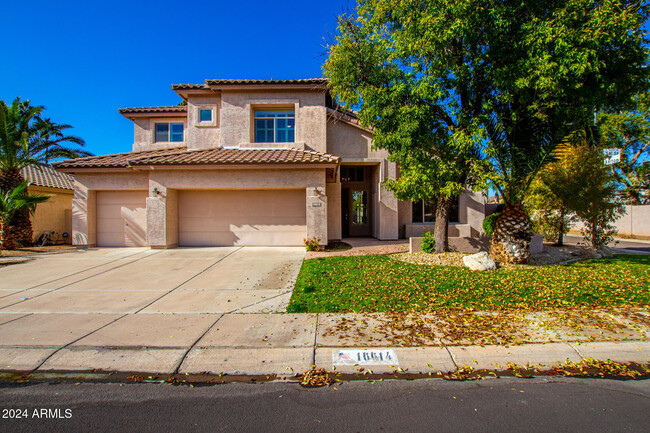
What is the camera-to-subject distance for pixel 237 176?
12562 mm

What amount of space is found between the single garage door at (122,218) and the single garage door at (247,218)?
5.60ft

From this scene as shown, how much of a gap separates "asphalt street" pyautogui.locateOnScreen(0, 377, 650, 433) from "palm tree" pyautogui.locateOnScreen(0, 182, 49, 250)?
12291 mm

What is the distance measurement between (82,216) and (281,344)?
13.1 metres

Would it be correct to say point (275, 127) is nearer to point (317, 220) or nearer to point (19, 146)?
point (317, 220)

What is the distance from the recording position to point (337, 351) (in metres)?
4.04

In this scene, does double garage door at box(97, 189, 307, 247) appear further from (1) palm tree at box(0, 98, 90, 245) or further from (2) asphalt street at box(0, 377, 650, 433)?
(2) asphalt street at box(0, 377, 650, 433)

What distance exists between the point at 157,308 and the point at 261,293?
1929 millimetres

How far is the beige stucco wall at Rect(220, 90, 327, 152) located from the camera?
14.6 m

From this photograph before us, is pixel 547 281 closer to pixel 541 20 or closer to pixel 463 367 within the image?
pixel 463 367

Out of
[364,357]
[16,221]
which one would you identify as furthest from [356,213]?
[16,221]

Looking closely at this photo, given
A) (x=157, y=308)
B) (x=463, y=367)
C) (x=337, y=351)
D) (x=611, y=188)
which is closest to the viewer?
(x=463, y=367)

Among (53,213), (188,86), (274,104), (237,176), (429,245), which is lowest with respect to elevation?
(429,245)

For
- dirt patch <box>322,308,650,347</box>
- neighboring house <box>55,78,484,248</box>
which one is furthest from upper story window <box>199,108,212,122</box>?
dirt patch <box>322,308,650,347</box>

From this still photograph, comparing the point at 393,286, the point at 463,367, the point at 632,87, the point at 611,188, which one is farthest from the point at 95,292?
the point at 611,188
